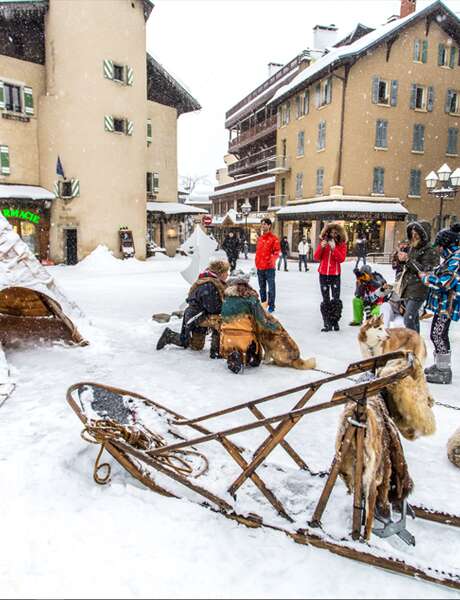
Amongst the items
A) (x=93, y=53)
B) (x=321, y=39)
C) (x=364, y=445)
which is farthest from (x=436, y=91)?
(x=364, y=445)

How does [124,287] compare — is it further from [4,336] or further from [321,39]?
[321,39]

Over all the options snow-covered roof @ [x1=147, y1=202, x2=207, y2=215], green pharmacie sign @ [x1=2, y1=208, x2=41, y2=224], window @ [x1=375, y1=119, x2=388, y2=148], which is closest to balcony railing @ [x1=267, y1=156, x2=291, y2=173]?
window @ [x1=375, y1=119, x2=388, y2=148]

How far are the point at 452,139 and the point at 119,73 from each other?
63.3ft

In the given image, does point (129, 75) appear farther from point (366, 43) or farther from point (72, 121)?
point (366, 43)

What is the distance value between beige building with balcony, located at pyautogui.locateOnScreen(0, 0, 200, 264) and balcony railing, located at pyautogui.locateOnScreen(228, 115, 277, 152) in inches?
611

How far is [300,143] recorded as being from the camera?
1102 inches

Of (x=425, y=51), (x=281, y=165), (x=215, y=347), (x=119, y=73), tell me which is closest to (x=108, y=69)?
(x=119, y=73)

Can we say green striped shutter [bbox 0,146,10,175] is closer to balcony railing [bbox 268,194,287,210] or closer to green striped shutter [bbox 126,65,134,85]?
green striped shutter [bbox 126,65,134,85]

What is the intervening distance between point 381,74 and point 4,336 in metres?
24.6

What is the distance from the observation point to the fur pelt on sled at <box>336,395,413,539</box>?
2000 mm

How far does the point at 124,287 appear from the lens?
12766mm

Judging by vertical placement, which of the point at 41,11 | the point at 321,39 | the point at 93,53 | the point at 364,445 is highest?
the point at 321,39

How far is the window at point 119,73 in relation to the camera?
2003 cm

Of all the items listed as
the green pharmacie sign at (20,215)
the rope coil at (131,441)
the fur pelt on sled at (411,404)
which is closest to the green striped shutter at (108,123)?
the green pharmacie sign at (20,215)
